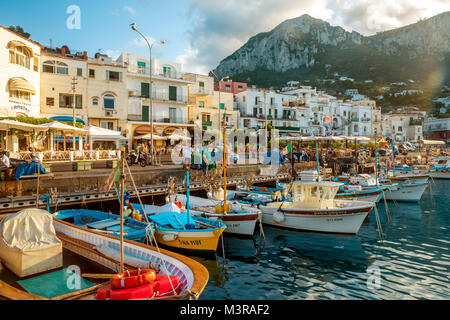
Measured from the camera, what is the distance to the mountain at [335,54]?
144375mm

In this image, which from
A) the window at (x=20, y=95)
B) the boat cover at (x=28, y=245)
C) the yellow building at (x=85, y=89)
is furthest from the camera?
the yellow building at (x=85, y=89)

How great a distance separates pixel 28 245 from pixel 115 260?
2176 millimetres

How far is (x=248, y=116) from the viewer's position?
56.6m

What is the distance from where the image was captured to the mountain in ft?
474

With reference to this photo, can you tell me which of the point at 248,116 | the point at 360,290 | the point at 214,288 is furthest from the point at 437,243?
the point at 248,116

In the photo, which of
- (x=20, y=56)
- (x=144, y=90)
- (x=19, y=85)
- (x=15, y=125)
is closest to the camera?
(x=15, y=125)

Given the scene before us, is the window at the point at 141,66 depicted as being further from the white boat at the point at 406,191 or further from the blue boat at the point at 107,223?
the white boat at the point at 406,191

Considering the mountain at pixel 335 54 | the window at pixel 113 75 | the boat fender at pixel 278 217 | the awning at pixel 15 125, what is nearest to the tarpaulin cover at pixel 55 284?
the boat fender at pixel 278 217

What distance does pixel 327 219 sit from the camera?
15.6 m

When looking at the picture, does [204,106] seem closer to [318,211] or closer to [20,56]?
[20,56]

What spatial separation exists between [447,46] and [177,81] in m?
180

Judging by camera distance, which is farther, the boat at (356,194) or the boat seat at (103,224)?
the boat at (356,194)

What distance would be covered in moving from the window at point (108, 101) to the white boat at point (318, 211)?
27112mm

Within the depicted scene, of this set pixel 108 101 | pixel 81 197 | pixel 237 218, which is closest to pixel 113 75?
pixel 108 101
